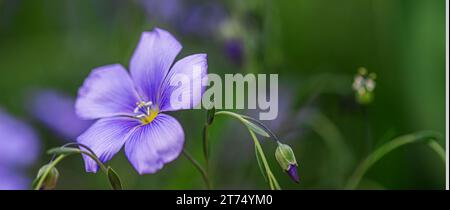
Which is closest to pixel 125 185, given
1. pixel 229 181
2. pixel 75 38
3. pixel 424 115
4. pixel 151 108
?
pixel 229 181

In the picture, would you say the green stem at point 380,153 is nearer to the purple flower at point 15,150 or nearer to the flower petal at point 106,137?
the flower petal at point 106,137

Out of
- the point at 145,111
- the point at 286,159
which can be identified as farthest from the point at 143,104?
the point at 286,159

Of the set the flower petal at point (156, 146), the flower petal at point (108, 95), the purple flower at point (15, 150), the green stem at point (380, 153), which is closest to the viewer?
the flower petal at point (156, 146)

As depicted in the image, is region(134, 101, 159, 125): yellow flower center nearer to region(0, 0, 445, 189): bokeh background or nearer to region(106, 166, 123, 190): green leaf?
region(106, 166, 123, 190): green leaf

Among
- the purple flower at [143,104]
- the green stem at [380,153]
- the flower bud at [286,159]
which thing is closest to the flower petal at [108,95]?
the purple flower at [143,104]

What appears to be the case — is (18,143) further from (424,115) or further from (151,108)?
(424,115)
